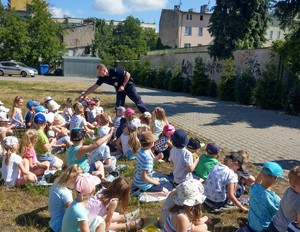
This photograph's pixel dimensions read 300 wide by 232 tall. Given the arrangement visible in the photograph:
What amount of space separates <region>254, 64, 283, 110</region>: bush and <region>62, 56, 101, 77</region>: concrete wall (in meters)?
38.8

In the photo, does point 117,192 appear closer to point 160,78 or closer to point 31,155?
point 31,155

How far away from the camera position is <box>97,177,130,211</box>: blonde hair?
3.81 metres

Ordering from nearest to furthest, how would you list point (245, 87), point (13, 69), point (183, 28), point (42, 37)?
point (245, 87)
point (13, 69)
point (42, 37)
point (183, 28)

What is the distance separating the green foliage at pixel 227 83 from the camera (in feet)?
64.4

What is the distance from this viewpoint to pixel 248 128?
37.3 ft

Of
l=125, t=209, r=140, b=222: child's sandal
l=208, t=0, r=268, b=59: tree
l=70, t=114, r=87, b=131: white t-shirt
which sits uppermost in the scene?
l=208, t=0, r=268, b=59: tree

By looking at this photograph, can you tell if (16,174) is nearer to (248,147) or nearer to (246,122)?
(248,147)

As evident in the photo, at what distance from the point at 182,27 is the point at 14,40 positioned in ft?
96.2

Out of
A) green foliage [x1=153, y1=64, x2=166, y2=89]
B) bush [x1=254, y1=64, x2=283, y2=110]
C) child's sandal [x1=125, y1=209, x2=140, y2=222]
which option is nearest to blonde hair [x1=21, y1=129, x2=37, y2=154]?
child's sandal [x1=125, y1=209, x2=140, y2=222]

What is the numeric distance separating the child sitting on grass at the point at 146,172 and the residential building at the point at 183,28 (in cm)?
5988

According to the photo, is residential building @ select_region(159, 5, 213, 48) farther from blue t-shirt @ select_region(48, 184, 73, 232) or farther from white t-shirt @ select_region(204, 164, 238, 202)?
blue t-shirt @ select_region(48, 184, 73, 232)

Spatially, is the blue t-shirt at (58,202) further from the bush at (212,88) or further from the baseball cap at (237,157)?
the bush at (212,88)

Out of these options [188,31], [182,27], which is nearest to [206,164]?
[182,27]

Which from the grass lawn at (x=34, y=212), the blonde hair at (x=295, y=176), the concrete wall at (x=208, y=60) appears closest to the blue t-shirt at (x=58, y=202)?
the grass lawn at (x=34, y=212)
